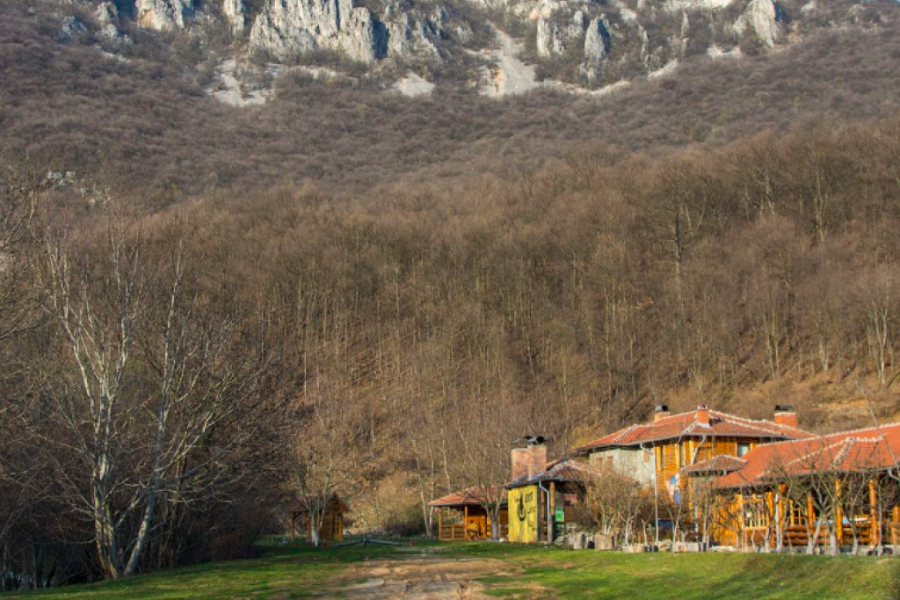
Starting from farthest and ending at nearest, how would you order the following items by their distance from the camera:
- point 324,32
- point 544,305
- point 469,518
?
point 324,32 < point 544,305 < point 469,518

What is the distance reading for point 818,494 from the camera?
2147 centimetres

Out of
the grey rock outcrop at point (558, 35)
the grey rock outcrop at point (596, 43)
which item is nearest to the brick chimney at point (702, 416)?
the grey rock outcrop at point (596, 43)

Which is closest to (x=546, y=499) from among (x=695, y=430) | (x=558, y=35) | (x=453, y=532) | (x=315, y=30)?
(x=695, y=430)

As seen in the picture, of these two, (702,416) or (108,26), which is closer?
(702,416)

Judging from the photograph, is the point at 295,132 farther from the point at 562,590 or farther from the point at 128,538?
the point at 562,590

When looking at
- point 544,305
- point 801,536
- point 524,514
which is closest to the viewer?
point 801,536

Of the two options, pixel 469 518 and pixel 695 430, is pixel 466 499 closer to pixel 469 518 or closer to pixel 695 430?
pixel 469 518

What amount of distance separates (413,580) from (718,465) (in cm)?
1592

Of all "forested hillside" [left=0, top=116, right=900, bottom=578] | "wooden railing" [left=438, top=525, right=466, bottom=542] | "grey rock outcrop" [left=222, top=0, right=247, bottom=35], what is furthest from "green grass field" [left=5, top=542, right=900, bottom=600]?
"grey rock outcrop" [left=222, top=0, right=247, bottom=35]

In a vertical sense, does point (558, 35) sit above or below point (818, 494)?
above

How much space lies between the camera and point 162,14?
168500 mm

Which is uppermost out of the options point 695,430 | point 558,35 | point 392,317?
point 558,35

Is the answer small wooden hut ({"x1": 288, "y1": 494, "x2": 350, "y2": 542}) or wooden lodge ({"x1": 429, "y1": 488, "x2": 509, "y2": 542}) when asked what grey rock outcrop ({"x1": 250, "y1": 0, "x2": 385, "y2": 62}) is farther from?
wooden lodge ({"x1": 429, "y1": 488, "x2": 509, "y2": 542})

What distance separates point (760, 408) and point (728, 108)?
7889 cm
